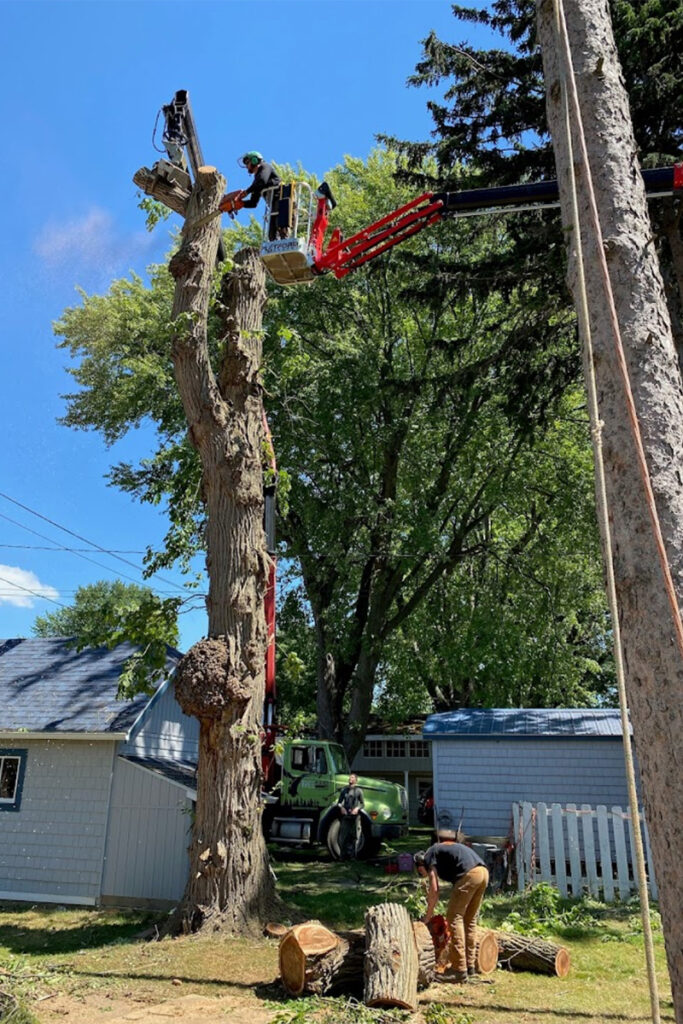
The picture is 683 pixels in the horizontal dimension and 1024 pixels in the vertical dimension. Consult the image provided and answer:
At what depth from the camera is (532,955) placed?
7.35 m

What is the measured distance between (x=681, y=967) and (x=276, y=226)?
893 centimetres

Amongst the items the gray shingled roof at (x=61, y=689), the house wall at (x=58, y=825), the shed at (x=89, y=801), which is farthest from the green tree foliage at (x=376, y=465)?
the house wall at (x=58, y=825)

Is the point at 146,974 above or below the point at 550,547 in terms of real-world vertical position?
below

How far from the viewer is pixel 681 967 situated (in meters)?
3.20

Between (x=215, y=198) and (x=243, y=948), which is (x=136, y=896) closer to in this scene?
(x=243, y=948)

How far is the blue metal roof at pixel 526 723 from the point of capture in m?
14.8

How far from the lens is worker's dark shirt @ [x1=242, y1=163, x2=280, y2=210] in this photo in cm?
1013

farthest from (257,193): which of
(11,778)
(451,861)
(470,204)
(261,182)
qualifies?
(11,778)

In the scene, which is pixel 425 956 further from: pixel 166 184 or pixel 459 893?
pixel 166 184

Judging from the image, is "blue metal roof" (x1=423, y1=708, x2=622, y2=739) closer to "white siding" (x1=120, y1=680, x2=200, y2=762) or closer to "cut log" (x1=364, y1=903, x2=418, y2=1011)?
"white siding" (x1=120, y1=680, x2=200, y2=762)

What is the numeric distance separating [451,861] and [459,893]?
28cm

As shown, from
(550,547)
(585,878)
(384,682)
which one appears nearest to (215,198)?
(585,878)

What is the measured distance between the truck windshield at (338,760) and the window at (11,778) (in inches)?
247

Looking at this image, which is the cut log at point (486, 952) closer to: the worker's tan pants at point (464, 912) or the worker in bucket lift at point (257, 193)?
the worker's tan pants at point (464, 912)
